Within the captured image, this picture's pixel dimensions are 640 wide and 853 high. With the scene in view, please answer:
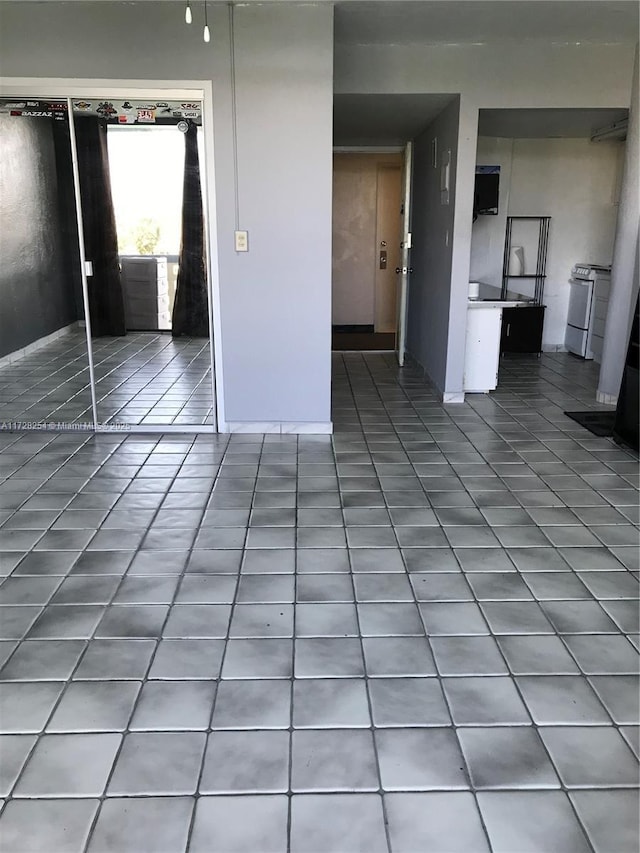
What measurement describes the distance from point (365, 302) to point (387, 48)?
447 centimetres

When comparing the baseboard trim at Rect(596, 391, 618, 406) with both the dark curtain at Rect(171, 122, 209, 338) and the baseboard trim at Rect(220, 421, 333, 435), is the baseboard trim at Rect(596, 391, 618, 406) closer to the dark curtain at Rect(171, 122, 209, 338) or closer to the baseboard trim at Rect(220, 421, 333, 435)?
the baseboard trim at Rect(220, 421, 333, 435)

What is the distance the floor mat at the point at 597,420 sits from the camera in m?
4.64

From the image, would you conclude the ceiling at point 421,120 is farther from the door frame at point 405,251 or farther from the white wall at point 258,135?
the white wall at point 258,135

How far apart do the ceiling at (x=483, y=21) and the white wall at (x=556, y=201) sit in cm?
242

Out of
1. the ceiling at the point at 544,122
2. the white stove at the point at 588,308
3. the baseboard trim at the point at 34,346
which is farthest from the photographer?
the white stove at the point at 588,308

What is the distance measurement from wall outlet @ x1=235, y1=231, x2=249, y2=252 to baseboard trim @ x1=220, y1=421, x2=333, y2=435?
1.18 metres

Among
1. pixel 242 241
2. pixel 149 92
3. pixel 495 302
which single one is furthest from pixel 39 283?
pixel 495 302

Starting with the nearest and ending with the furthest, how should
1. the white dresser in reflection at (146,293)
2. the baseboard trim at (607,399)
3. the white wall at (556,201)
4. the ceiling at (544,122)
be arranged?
the white dresser in reflection at (146,293) → the ceiling at (544,122) → the baseboard trim at (607,399) → the white wall at (556,201)

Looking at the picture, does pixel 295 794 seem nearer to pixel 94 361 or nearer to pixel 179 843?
pixel 179 843

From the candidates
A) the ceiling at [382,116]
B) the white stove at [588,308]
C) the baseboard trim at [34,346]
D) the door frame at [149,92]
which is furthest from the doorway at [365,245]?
the door frame at [149,92]

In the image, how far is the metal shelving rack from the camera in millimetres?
7336

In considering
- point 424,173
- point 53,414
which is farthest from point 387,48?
point 53,414

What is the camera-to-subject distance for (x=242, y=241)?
4.36 meters

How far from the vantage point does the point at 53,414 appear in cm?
508
